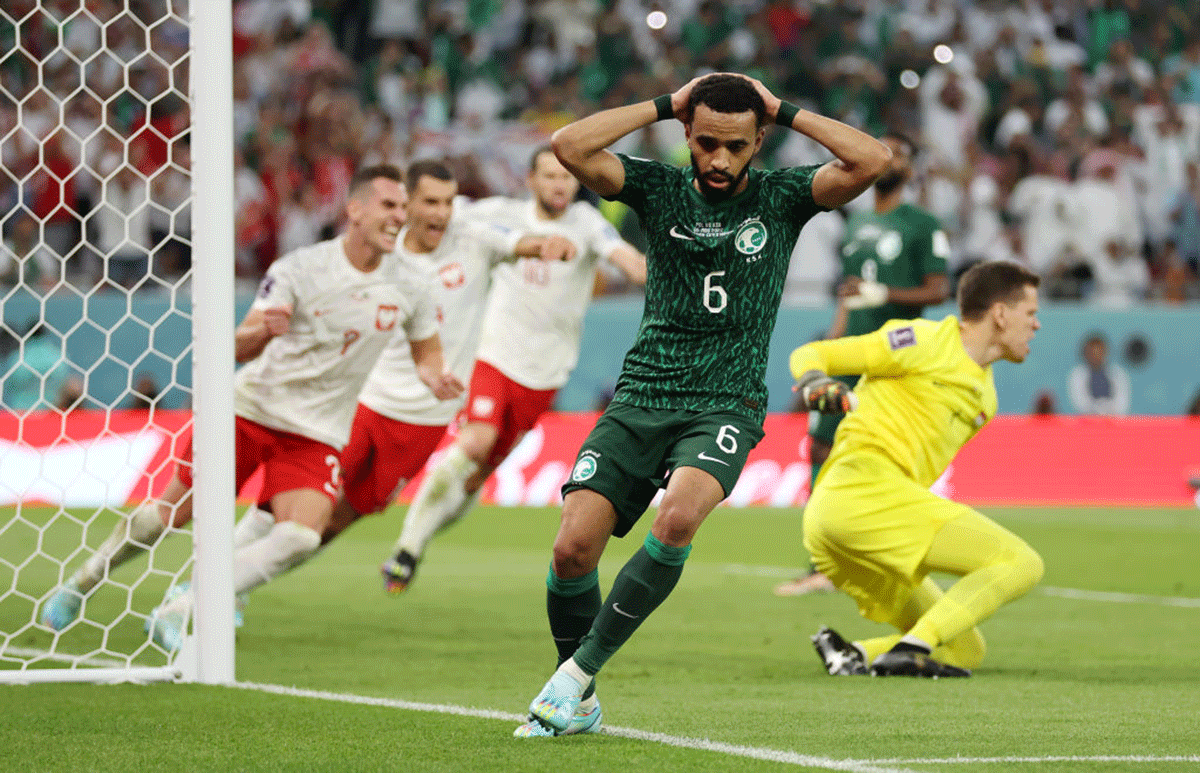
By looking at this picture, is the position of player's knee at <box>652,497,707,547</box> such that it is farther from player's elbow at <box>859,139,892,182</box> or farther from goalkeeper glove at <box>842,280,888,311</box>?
goalkeeper glove at <box>842,280,888,311</box>

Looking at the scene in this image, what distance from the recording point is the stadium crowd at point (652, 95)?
56.5 ft

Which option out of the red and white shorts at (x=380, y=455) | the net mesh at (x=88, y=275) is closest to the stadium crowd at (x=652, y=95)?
the net mesh at (x=88, y=275)

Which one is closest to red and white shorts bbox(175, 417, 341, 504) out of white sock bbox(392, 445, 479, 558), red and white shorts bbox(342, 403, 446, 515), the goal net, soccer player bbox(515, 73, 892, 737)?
the goal net

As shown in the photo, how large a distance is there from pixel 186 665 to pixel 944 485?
10.8m

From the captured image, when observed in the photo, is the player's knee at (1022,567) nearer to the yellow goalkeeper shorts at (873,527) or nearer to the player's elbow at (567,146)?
the yellow goalkeeper shorts at (873,527)

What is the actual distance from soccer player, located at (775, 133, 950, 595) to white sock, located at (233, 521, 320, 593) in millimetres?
3589

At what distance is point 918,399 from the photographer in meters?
6.95

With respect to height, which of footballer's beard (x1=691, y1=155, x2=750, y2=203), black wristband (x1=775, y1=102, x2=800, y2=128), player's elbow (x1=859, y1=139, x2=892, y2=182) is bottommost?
footballer's beard (x1=691, y1=155, x2=750, y2=203)

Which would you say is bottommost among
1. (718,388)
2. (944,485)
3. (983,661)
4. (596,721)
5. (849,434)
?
(944,485)

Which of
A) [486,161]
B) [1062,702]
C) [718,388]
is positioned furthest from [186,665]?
[486,161]

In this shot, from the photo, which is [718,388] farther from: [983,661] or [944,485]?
[944,485]

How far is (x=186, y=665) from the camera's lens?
627 centimetres

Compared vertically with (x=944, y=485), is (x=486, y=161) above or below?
above

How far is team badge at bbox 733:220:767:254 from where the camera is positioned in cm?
528
